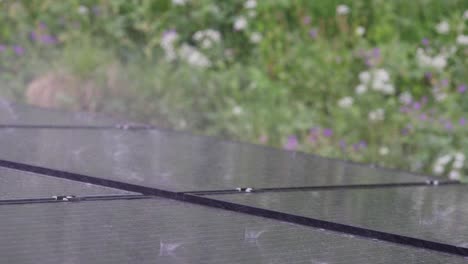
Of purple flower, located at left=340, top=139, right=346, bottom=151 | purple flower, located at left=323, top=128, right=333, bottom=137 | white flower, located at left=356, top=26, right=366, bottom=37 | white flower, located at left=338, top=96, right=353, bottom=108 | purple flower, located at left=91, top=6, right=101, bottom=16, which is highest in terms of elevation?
purple flower, located at left=91, top=6, right=101, bottom=16

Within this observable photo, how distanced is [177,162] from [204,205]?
18.4 inches

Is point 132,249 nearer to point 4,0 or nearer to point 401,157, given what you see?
point 401,157

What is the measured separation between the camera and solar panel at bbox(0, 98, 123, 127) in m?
2.28

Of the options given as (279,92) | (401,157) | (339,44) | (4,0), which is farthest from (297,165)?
(4,0)

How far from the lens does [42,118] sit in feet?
7.94

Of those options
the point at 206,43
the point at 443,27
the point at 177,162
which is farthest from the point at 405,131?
the point at 177,162

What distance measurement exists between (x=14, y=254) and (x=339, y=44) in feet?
13.9

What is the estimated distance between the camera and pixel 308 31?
5.20 metres

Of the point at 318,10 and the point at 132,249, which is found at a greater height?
the point at 318,10

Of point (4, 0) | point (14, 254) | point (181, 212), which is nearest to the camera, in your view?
point (14, 254)

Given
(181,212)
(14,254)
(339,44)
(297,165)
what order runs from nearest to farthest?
(14,254)
(181,212)
(297,165)
(339,44)

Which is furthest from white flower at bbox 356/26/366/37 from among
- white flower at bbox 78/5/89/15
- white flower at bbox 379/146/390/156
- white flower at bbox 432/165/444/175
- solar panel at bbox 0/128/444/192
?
solar panel at bbox 0/128/444/192

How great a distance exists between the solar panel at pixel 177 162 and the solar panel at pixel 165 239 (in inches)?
9.3

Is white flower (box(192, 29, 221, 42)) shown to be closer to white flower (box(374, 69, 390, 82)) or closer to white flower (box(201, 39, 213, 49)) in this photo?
white flower (box(201, 39, 213, 49))
